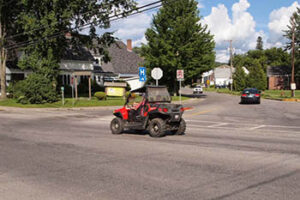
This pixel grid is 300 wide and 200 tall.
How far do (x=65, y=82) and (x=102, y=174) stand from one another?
39.4m

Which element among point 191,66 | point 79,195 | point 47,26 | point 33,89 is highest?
point 47,26

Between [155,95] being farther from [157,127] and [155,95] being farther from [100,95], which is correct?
[100,95]

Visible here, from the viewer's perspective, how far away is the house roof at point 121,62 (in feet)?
174

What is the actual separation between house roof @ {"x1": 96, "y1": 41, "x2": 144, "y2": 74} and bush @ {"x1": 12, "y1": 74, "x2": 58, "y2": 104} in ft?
71.2

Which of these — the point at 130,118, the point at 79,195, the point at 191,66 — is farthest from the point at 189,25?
the point at 79,195

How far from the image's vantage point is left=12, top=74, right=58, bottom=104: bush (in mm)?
29595

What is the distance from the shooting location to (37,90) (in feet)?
97.9

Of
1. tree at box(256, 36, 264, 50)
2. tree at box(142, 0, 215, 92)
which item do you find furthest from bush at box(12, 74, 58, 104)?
tree at box(256, 36, 264, 50)

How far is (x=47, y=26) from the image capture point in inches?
1161

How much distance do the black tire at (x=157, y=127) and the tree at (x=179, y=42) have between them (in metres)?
26.5

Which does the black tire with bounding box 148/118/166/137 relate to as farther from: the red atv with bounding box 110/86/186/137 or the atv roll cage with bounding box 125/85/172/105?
the atv roll cage with bounding box 125/85/172/105

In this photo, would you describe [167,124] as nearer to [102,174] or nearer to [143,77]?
[102,174]

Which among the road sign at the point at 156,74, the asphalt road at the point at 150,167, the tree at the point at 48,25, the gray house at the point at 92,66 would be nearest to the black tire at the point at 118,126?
the asphalt road at the point at 150,167

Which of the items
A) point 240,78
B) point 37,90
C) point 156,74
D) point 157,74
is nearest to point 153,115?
point 156,74
